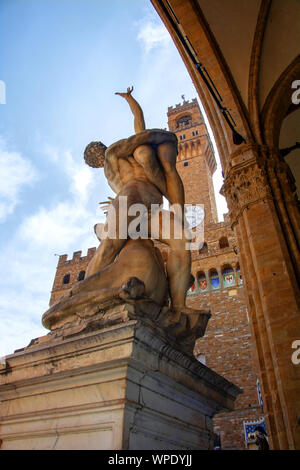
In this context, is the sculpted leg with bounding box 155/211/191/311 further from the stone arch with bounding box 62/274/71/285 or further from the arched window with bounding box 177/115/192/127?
the arched window with bounding box 177/115/192/127

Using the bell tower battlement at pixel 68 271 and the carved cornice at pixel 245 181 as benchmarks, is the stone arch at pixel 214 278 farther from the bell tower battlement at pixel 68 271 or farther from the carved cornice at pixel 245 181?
the carved cornice at pixel 245 181

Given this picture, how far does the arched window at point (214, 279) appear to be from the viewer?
18.4 metres

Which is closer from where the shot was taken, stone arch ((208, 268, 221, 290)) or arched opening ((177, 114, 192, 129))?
stone arch ((208, 268, 221, 290))

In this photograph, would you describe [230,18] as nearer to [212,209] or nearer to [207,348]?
[207,348]

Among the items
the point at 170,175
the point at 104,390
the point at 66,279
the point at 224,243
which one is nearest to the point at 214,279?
the point at 224,243

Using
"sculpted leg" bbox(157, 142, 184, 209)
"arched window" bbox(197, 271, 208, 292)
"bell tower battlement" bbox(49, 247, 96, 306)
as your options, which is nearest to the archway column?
"sculpted leg" bbox(157, 142, 184, 209)

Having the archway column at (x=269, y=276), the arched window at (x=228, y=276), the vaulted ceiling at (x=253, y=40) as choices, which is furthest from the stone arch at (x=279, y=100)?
the arched window at (x=228, y=276)

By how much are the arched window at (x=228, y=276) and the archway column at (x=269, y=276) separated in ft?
43.4

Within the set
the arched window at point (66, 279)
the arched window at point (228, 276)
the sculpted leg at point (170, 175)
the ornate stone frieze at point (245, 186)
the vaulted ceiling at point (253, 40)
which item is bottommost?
the sculpted leg at point (170, 175)

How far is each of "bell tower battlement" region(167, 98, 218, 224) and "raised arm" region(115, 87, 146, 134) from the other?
22942 millimetres

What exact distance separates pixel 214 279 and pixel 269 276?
48.1 feet

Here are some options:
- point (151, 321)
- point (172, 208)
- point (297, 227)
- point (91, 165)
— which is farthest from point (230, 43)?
point (151, 321)

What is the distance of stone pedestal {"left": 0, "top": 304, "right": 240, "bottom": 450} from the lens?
1104 millimetres

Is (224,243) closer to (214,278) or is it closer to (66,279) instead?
(214,278)
